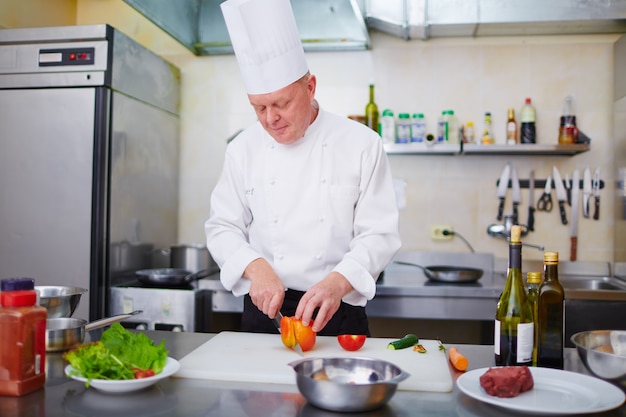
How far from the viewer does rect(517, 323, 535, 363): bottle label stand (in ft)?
4.53

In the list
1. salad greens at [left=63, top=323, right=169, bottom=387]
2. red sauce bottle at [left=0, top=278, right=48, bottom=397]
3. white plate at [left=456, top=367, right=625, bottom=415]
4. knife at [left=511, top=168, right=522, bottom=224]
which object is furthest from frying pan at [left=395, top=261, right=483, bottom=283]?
red sauce bottle at [left=0, top=278, right=48, bottom=397]

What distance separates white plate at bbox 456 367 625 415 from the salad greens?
619mm

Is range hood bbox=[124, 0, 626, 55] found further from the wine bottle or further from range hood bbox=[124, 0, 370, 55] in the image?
the wine bottle

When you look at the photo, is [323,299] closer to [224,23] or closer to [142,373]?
[142,373]

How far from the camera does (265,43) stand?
196 cm

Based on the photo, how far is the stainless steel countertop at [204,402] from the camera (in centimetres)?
113

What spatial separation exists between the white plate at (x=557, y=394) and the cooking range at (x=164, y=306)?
184 cm

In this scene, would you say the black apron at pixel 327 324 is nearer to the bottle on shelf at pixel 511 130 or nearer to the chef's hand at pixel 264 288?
the chef's hand at pixel 264 288

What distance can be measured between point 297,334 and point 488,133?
2205 millimetres

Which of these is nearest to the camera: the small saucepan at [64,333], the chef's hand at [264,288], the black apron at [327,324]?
the small saucepan at [64,333]

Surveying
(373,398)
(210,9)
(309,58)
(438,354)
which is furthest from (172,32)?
(373,398)

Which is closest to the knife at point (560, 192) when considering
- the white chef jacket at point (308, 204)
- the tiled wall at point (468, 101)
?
the tiled wall at point (468, 101)

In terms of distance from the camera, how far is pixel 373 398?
111cm

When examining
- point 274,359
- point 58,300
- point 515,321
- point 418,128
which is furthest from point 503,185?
point 58,300
